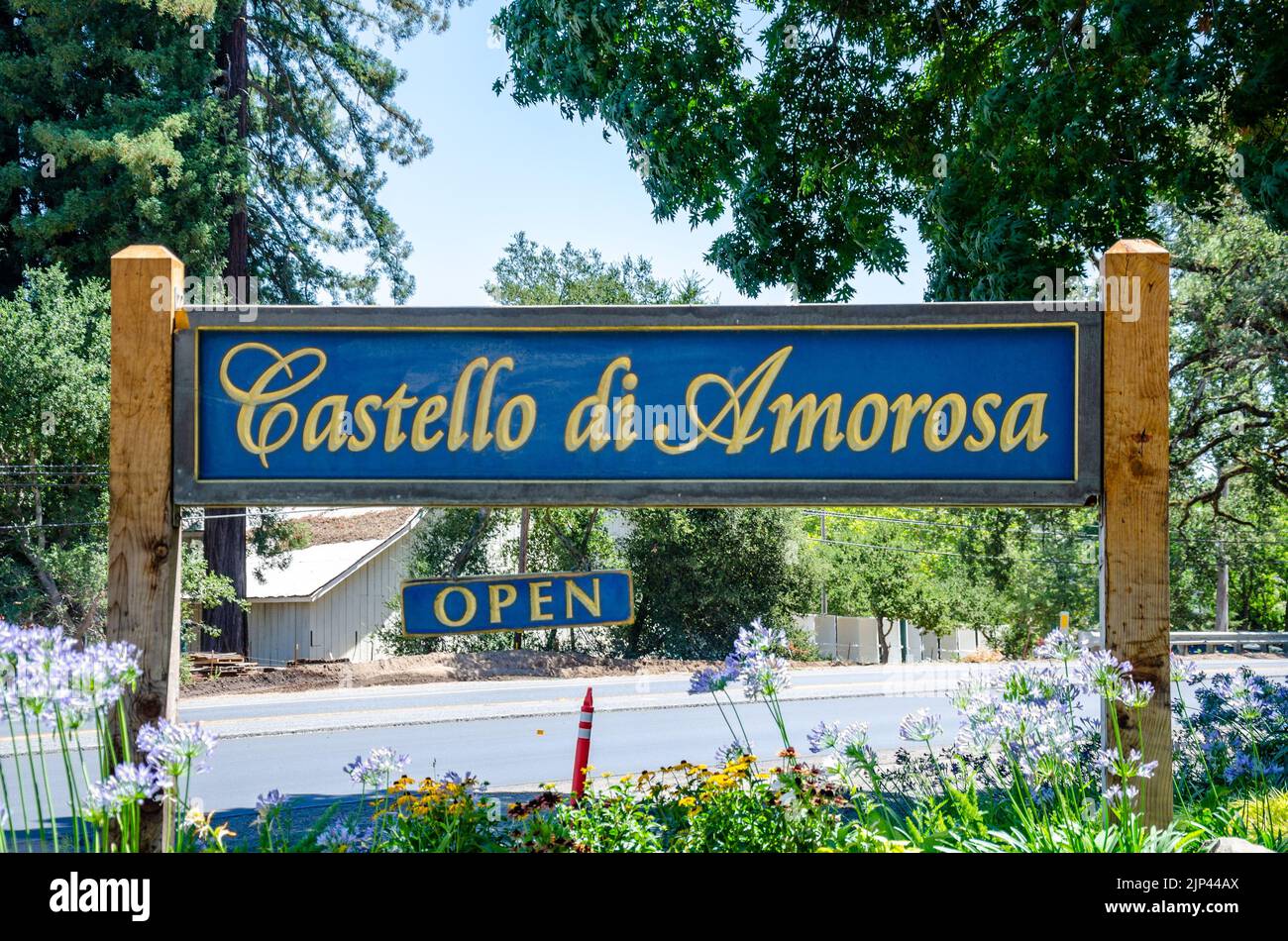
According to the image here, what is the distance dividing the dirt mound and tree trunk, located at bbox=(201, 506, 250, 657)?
1944 millimetres

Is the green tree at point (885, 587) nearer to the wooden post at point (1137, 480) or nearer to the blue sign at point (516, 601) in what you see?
the wooden post at point (1137, 480)

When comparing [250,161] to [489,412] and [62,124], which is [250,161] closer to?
[62,124]

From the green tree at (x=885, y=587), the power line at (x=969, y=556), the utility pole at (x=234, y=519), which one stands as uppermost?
the utility pole at (x=234, y=519)

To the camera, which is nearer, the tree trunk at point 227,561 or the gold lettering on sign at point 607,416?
the gold lettering on sign at point 607,416

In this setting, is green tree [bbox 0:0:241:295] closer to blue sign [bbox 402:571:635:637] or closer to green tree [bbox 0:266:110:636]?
green tree [bbox 0:266:110:636]

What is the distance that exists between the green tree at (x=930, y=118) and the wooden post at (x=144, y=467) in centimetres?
637

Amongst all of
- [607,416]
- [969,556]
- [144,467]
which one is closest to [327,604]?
[969,556]

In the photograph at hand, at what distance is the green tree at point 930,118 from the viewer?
7930 millimetres

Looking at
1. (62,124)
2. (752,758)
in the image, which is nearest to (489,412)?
(752,758)

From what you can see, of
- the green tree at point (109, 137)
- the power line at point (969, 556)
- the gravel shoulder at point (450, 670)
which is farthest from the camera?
the power line at point (969, 556)

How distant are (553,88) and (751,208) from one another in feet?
8.42

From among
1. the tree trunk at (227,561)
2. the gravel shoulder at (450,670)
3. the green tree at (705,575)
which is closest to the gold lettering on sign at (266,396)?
the gravel shoulder at (450,670)

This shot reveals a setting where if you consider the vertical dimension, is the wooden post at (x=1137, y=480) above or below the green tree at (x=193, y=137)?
below

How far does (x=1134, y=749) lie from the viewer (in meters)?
3.78
